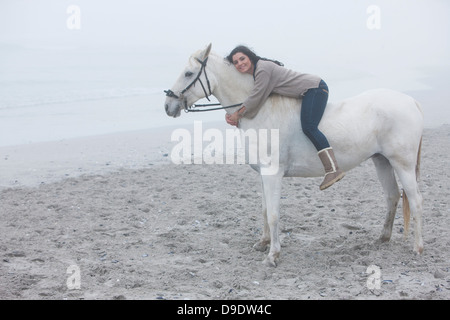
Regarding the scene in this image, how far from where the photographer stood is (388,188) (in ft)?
19.5

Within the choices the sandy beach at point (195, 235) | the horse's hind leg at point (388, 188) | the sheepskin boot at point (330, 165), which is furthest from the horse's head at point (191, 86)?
the horse's hind leg at point (388, 188)

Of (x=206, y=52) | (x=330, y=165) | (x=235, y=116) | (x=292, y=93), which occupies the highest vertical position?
(x=206, y=52)

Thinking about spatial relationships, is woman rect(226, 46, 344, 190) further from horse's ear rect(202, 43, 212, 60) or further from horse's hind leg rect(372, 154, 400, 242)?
horse's hind leg rect(372, 154, 400, 242)

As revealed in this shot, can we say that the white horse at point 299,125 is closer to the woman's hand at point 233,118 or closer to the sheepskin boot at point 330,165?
the woman's hand at point 233,118

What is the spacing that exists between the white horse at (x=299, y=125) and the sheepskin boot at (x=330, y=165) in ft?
0.54

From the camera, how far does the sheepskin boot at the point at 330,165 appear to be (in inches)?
206

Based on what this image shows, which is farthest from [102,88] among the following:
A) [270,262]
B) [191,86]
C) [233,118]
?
[270,262]

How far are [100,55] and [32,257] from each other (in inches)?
1017

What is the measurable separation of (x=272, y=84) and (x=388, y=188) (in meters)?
1.79

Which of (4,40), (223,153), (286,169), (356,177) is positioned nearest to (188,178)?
(223,153)

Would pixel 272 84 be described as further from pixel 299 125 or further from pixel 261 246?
pixel 261 246

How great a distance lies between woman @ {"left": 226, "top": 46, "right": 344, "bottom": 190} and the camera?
523 cm

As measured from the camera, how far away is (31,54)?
29328mm

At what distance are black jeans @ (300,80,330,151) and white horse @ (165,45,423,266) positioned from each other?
109mm
